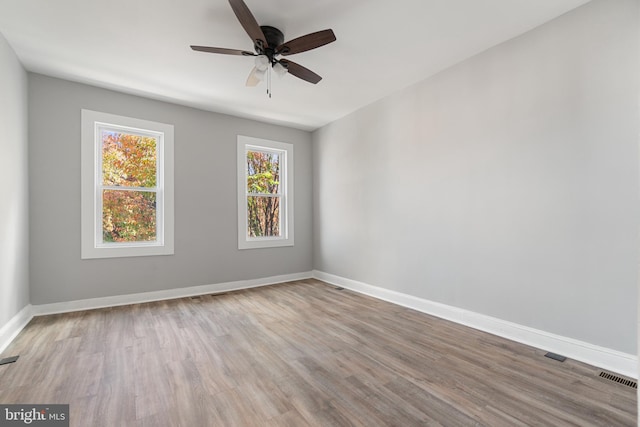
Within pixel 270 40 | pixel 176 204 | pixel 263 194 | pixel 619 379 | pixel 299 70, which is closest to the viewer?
pixel 619 379

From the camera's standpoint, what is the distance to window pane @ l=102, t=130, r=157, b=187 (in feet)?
13.0

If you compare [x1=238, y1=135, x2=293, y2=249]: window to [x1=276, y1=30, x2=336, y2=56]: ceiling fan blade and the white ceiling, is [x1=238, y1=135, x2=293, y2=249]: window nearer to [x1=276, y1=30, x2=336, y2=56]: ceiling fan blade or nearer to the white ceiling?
the white ceiling

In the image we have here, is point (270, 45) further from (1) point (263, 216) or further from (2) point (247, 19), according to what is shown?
(1) point (263, 216)

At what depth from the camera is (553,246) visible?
8.23ft

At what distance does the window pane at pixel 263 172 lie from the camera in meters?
5.14

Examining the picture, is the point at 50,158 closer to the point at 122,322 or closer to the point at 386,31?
the point at 122,322

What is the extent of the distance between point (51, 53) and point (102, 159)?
1.28 metres

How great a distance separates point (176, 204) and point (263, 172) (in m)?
1.58

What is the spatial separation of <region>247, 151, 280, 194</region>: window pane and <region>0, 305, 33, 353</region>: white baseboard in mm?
3099

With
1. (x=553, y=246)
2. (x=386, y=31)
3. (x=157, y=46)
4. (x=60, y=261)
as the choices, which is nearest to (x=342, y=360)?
(x=553, y=246)

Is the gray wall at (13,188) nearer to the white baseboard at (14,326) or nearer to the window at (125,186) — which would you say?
the white baseboard at (14,326)

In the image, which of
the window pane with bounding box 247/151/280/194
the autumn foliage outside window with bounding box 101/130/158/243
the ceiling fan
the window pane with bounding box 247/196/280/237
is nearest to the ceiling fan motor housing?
the ceiling fan

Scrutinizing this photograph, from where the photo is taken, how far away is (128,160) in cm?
408

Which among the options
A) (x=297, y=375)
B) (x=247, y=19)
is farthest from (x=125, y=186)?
(x=297, y=375)
